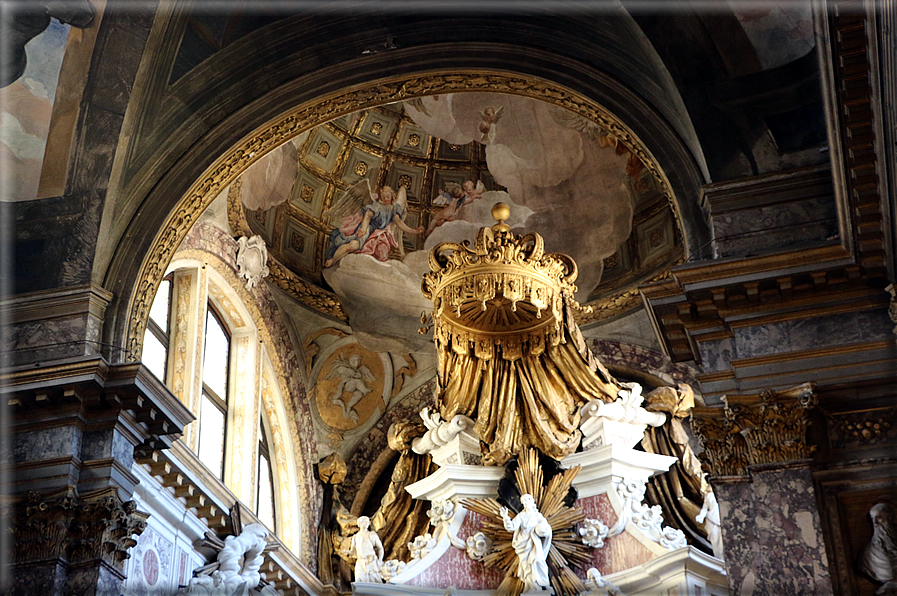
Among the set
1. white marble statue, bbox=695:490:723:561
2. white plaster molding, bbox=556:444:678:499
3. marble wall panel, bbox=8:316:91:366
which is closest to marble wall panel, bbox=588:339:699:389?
white plaster molding, bbox=556:444:678:499

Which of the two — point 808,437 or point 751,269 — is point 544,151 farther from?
point 808,437

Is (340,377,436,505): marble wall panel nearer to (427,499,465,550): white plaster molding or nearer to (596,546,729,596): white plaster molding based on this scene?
(427,499,465,550): white plaster molding

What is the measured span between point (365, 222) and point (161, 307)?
369 cm

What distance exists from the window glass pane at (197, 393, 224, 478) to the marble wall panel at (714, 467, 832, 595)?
6660 mm

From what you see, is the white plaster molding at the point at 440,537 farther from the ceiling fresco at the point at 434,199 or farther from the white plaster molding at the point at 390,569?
the ceiling fresco at the point at 434,199

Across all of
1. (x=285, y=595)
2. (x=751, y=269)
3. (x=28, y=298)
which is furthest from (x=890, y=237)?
(x=285, y=595)

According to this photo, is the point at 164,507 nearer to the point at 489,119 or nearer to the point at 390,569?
the point at 390,569

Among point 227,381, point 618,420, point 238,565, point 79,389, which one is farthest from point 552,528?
point 79,389

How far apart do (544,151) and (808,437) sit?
7453mm

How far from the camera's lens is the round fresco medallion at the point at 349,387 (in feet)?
49.1

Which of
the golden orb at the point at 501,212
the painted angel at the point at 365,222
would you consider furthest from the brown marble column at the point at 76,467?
the painted angel at the point at 365,222

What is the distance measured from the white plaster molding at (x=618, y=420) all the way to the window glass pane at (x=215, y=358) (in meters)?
4.40

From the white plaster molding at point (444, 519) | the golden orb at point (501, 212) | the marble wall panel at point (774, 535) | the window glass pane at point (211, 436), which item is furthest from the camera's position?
the golden orb at point (501, 212)

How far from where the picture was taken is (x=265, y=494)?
13.9m
